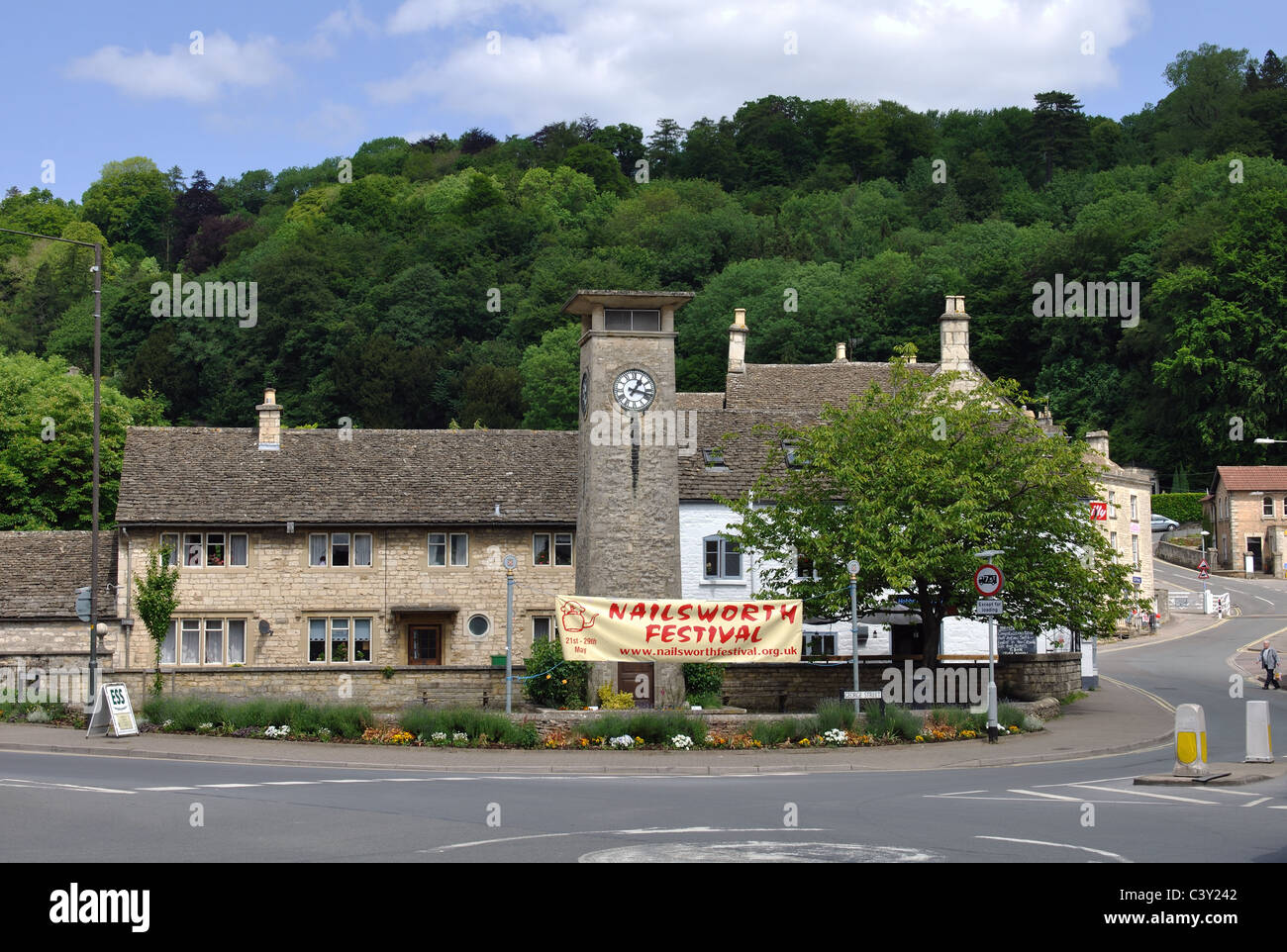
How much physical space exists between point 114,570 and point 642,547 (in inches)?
798

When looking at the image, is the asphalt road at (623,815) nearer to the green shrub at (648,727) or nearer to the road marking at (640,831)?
the road marking at (640,831)

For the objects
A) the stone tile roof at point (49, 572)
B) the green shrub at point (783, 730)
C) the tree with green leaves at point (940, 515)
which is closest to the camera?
the green shrub at point (783, 730)

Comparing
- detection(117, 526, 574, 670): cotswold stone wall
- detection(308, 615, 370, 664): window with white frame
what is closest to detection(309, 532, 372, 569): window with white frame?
detection(117, 526, 574, 670): cotswold stone wall

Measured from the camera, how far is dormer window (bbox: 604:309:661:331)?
112ft

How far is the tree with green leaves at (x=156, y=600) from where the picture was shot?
43.9 metres

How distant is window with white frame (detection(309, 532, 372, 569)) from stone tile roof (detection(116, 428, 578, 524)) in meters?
0.77

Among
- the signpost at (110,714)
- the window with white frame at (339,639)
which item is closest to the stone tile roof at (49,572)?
the window with white frame at (339,639)

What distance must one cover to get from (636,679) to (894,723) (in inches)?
276

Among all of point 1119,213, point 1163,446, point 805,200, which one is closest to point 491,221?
point 805,200

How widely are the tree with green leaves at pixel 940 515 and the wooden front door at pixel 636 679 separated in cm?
343

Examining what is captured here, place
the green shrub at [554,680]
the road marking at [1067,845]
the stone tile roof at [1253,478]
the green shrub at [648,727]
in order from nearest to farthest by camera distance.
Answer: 1. the road marking at [1067,845]
2. the green shrub at [648,727]
3. the green shrub at [554,680]
4. the stone tile roof at [1253,478]

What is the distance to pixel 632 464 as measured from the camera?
33.7 metres

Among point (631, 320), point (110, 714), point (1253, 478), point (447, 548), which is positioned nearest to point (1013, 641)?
point (447, 548)

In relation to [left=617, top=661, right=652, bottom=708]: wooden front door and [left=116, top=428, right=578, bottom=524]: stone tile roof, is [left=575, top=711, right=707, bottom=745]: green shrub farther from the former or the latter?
[left=116, top=428, right=578, bottom=524]: stone tile roof
